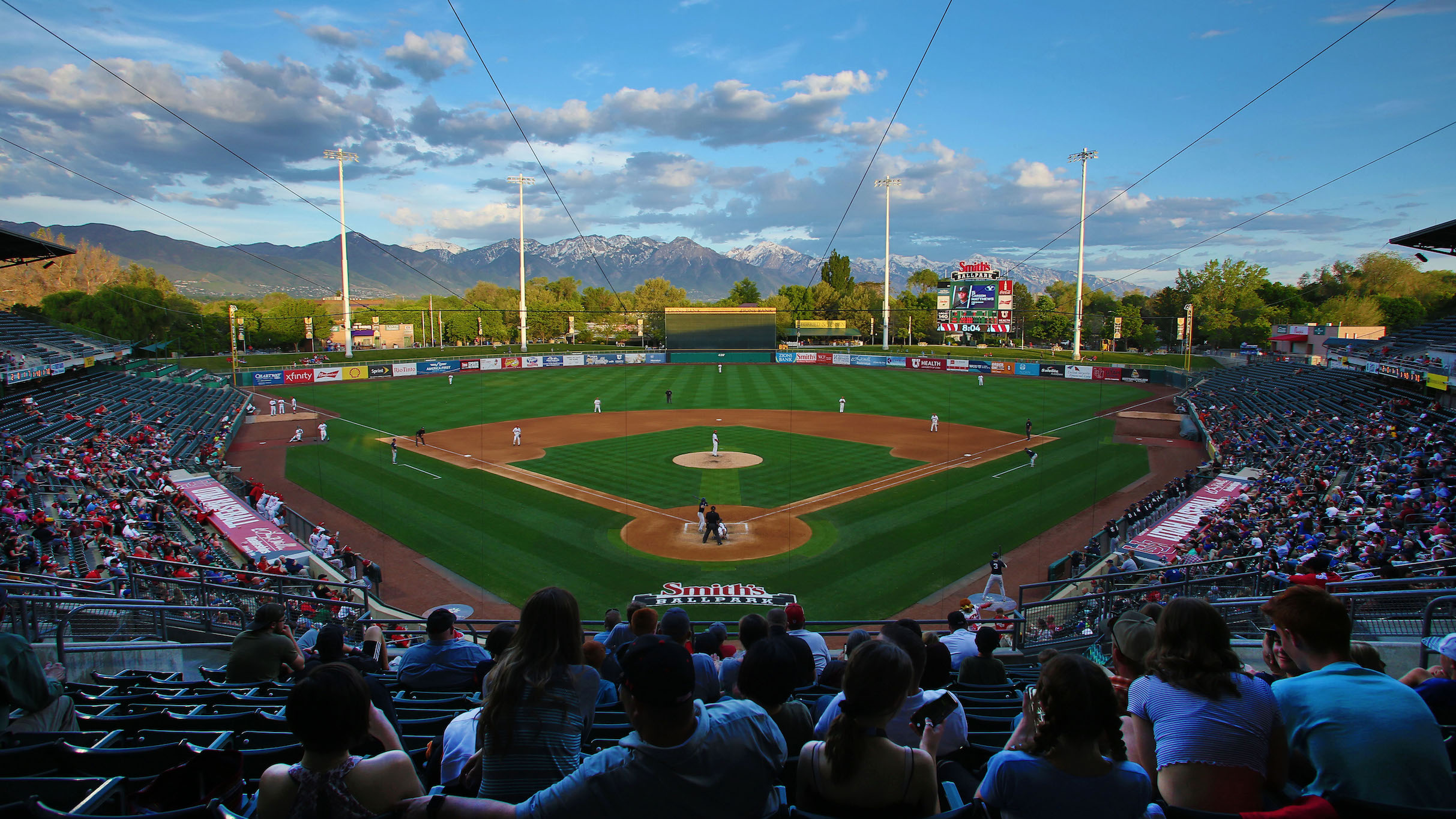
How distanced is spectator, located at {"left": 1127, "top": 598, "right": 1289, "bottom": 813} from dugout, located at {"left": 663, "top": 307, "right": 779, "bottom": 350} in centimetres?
7149

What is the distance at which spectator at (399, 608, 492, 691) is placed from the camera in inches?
234

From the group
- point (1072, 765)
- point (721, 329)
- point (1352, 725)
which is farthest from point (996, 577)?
point (721, 329)

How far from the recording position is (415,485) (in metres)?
27.5

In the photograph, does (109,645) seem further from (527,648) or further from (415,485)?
(415,485)

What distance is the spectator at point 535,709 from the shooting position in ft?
10.1

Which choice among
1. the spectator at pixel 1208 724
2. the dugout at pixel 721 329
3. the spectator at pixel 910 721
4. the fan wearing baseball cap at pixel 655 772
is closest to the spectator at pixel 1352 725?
the spectator at pixel 1208 724

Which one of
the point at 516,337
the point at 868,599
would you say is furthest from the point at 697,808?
the point at 516,337

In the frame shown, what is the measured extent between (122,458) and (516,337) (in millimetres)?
84972

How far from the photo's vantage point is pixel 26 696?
13.1 feet

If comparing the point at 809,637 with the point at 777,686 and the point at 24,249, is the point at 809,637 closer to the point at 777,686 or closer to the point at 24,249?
the point at 777,686

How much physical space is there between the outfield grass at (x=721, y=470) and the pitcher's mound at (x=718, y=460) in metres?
0.40

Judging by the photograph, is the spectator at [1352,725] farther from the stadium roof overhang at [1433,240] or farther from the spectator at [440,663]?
the stadium roof overhang at [1433,240]

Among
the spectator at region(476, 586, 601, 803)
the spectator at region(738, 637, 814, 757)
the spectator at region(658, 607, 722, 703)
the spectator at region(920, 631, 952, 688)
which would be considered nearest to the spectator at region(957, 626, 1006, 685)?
the spectator at region(920, 631, 952, 688)

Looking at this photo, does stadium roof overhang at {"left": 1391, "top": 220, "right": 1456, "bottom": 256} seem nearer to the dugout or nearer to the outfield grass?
the outfield grass
